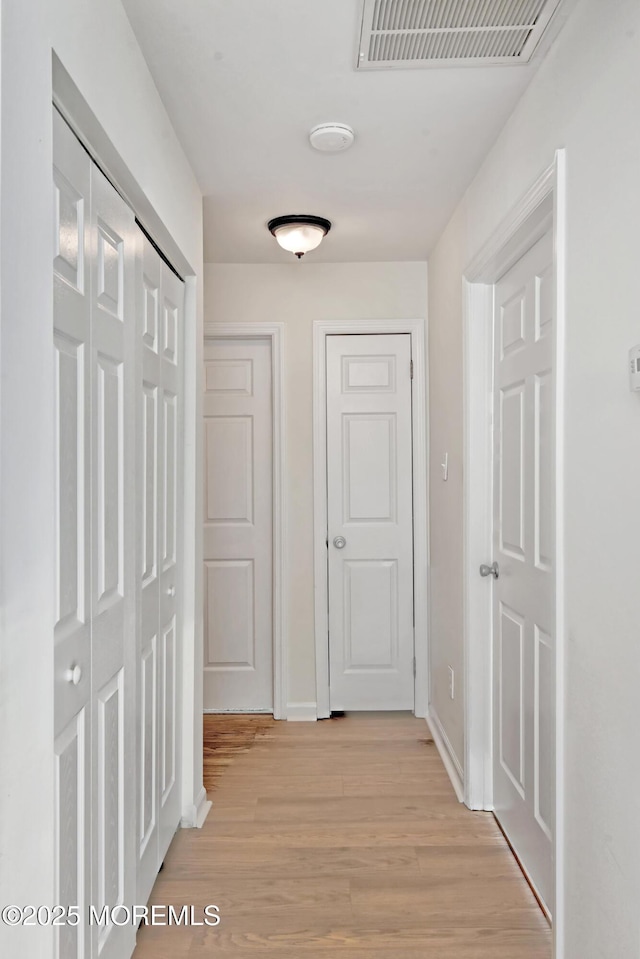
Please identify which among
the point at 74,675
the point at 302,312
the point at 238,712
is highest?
the point at 302,312

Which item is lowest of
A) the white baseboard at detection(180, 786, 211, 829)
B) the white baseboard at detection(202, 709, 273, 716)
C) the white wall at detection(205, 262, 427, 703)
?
the white baseboard at detection(202, 709, 273, 716)

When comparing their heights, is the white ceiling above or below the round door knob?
above

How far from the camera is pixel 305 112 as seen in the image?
210cm

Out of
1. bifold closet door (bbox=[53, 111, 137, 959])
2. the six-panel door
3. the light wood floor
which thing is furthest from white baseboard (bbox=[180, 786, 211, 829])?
bifold closet door (bbox=[53, 111, 137, 959])

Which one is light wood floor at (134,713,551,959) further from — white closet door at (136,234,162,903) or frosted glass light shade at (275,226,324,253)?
frosted glass light shade at (275,226,324,253)

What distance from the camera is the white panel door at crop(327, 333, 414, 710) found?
12.4 ft

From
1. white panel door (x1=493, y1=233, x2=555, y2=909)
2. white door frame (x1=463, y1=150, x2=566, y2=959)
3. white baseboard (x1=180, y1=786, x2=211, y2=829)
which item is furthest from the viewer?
white door frame (x1=463, y1=150, x2=566, y2=959)

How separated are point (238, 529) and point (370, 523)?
2.40ft

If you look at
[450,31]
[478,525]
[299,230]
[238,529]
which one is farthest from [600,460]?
[238,529]

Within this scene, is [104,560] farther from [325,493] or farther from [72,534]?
[325,493]

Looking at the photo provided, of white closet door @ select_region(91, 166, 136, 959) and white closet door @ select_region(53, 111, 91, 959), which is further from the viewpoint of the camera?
white closet door @ select_region(91, 166, 136, 959)

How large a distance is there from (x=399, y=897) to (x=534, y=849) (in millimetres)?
443

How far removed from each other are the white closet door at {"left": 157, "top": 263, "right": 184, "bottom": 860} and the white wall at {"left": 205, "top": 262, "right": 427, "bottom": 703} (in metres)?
1.16

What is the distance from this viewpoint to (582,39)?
5.09ft
